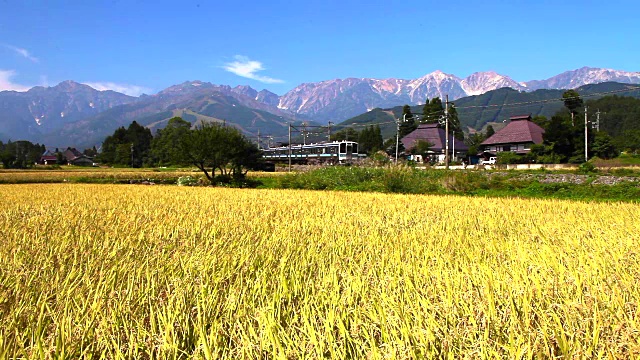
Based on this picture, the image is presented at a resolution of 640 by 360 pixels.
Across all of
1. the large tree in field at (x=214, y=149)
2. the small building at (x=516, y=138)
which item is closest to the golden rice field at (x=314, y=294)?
the large tree in field at (x=214, y=149)

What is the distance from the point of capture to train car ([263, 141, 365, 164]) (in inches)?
1949

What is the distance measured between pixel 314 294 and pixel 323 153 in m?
51.2

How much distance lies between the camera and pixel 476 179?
72.3 feet

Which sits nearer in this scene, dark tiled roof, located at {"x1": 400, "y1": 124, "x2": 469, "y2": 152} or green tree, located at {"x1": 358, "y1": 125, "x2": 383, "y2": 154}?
dark tiled roof, located at {"x1": 400, "y1": 124, "x2": 469, "y2": 152}

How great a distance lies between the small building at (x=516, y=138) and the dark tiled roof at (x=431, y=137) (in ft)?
27.4

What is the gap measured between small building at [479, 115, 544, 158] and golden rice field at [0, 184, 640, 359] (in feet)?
204

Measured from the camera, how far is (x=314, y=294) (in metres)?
2.97

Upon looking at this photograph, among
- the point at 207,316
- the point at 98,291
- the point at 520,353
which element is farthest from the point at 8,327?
the point at 520,353

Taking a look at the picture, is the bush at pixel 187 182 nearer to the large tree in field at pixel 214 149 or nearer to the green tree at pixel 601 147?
the large tree in field at pixel 214 149

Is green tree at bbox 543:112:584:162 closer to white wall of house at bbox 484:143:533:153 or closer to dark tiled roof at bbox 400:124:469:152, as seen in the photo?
white wall of house at bbox 484:143:533:153

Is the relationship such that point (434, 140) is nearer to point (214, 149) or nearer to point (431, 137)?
point (431, 137)

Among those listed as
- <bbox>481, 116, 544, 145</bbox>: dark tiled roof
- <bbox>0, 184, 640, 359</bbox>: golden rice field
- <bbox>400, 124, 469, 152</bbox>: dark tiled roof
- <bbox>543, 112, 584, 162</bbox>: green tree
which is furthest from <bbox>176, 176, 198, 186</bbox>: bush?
<bbox>400, 124, 469, 152</bbox>: dark tiled roof

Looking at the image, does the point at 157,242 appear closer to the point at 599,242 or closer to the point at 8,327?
the point at 8,327

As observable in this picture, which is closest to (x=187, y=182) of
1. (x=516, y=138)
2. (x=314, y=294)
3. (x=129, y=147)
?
(x=314, y=294)
